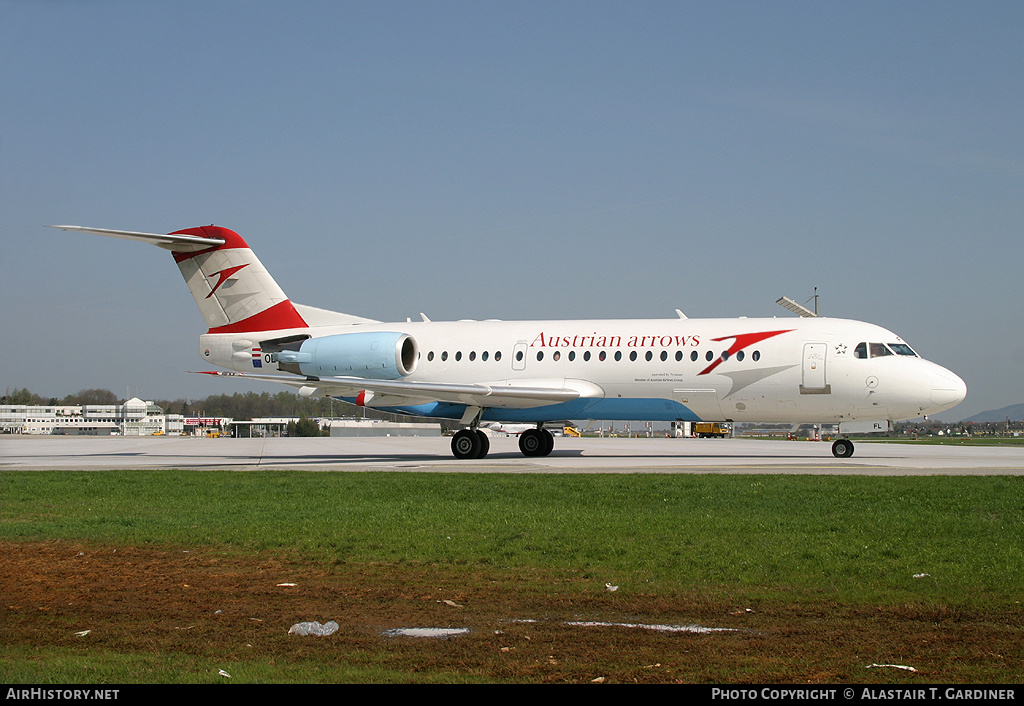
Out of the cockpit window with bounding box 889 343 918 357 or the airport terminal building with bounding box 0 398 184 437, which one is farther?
the airport terminal building with bounding box 0 398 184 437

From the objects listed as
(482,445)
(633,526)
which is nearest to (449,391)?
(482,445)

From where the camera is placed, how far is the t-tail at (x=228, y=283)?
98.2ft

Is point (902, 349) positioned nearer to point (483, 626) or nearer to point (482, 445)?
point (482, 445)

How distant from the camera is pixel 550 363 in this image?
1099 inches

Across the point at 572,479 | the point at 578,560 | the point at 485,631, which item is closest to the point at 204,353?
the point at 572,479

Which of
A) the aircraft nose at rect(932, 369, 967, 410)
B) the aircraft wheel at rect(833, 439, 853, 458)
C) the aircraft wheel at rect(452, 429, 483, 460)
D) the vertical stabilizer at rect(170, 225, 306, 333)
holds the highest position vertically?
the vertical stabilizer at rect(170, 225, 306, 333)

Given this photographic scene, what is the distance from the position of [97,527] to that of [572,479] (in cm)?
871

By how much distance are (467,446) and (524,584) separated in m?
19.0

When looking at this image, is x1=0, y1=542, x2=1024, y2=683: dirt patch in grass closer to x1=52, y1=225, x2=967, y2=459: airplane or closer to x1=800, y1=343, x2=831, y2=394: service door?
x1=52, y1=225, x2=967, y2=459: airplane

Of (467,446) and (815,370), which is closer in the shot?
(815,370)

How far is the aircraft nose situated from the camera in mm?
24578

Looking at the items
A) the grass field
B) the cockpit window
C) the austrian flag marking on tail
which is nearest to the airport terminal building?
the austrian flag marking on tail

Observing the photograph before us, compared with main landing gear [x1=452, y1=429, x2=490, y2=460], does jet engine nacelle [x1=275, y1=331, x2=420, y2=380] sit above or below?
above

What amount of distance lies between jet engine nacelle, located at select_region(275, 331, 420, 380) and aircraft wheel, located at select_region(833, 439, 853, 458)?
12.7 metres
